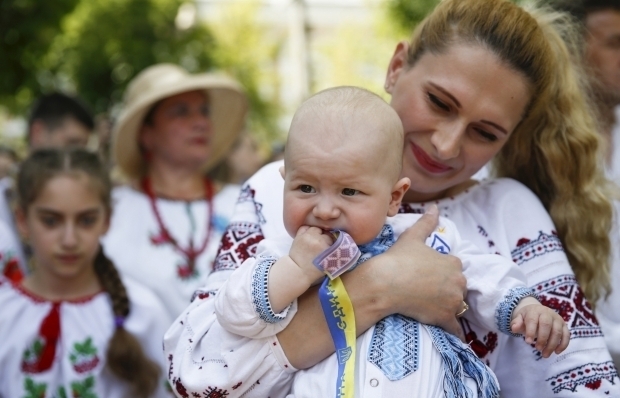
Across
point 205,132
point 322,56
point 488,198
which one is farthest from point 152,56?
point 488,198

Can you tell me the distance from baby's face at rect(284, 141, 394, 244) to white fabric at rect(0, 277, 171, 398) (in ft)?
7.10

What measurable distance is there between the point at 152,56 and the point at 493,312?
55.7ft

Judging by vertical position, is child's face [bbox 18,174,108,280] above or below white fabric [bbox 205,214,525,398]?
below

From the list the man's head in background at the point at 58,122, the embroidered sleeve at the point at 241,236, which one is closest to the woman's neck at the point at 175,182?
the man's head in background at the point at 58,122

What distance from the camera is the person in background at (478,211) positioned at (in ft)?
6.75

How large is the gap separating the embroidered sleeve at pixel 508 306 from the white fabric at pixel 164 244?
283 centimetres

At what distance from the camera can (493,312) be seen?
2.14 m

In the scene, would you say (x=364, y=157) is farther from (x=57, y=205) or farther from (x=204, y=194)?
(x=204, y=194)

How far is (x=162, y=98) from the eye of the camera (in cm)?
547

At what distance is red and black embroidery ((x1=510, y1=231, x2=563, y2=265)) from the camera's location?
7.91 ft

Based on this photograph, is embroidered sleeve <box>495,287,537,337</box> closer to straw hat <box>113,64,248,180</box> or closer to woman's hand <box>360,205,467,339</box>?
woman's hand <box>360,205,467,339</box>

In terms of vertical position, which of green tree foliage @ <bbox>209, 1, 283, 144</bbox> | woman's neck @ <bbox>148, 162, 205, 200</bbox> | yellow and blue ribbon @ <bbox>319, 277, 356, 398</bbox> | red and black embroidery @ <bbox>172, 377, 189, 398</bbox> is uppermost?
yellow and blue ribbon @ <bbox>319, 277, 356, 398</bbox>

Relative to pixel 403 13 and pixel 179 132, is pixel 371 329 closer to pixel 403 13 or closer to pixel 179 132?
pixel 179 132

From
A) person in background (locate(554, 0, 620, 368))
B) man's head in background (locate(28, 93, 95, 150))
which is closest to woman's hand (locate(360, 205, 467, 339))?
person in background (locate(554, 0, 620, 368))
